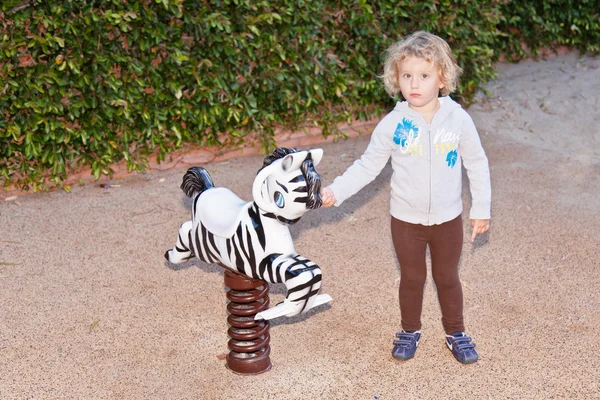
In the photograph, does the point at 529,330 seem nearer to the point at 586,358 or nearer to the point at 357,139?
the point at 586,358

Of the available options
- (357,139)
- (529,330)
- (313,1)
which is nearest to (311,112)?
(357,139)

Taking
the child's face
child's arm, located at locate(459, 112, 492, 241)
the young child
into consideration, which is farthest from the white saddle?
child's arm, located at locate(459, 112, 492, 241)

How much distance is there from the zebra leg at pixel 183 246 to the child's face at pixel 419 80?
1.19 metres

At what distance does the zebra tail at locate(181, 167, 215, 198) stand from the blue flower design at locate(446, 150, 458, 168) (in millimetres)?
1106

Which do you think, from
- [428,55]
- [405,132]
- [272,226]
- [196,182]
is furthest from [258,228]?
[428,55]

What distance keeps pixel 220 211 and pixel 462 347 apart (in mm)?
1403

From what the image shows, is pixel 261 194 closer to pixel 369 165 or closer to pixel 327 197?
pixel 327 197

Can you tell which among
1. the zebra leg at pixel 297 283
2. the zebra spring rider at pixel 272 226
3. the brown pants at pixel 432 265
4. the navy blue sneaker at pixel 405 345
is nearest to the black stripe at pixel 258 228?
the zebra spring rider at pixel 272 226

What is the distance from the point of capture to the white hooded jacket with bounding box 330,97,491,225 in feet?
12.3

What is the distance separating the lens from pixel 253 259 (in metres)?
3.53

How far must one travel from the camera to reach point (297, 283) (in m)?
3.38

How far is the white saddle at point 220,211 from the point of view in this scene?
141 inches

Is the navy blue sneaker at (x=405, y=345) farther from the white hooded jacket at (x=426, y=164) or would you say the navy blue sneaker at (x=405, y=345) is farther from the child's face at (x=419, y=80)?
the child's face at (x=419, y=80)

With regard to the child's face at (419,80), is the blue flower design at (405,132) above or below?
below
